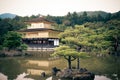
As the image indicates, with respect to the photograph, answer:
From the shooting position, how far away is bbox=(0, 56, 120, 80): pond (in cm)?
854

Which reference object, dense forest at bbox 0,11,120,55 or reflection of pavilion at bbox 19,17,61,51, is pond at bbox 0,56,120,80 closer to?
dense forest at bbox 0,11,120,55

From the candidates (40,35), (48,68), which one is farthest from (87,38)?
(40,35)

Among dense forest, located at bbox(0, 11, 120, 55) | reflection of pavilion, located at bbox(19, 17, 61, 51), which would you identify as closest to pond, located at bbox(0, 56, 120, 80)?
dense forest, located at bbox(0, 11, 120, 55)

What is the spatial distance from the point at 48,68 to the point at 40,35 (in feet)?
20.7

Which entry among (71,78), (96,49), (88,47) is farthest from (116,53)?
(71,78)

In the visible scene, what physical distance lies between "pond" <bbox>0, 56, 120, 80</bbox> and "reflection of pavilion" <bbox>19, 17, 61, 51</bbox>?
9.58 feet

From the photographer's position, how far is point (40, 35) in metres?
15.5

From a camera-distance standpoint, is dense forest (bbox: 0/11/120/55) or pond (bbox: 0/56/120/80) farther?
dense forest (bbox: 0/11/120/55)

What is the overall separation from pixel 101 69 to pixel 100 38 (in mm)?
2114

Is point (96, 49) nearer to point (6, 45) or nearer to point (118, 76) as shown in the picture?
point (118, 76)

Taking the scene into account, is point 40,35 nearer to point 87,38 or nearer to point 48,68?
point 87,38

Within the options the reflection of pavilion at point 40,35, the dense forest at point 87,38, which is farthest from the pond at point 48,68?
the reflection of pavilion at point 40,35

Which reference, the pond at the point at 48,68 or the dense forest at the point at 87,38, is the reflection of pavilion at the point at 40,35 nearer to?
the dense forest at the point at 87,38

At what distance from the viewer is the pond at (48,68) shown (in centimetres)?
854
